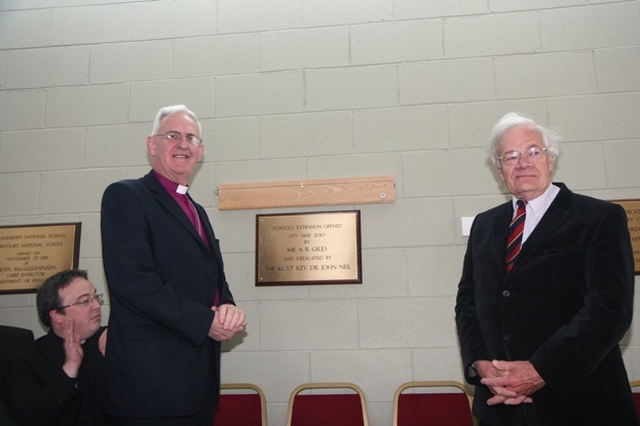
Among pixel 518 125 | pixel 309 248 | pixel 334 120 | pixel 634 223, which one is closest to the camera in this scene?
pixel 518 125

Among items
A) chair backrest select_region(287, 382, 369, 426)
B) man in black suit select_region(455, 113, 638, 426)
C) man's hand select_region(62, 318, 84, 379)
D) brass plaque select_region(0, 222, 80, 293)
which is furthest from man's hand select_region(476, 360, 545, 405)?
brass plaque select_region(0, 222, 80, 293)

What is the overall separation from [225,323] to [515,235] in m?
1.01

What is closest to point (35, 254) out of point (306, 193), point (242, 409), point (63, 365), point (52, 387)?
point (63, 365)

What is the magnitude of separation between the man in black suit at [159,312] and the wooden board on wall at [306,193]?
1.05 meters

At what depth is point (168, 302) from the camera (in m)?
1.66

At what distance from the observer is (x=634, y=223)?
2760 millimetres

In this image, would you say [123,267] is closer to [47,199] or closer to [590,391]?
[590,391]

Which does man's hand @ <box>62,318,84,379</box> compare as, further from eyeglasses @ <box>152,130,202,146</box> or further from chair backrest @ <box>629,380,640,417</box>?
chair backrest @ <box>629,380,640,417</box>

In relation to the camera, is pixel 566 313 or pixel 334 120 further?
pixel 334 120

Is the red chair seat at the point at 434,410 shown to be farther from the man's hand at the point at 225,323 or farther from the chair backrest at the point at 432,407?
the man's hand at the point at 225,323

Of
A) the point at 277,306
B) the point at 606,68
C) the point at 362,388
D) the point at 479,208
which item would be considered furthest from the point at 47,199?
the point at 606,68

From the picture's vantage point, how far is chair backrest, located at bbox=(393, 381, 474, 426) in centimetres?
263

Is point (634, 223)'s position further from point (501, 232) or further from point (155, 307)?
point (155, 307)

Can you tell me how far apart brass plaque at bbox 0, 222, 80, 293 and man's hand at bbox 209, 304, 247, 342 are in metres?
1.69
